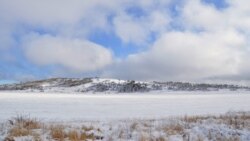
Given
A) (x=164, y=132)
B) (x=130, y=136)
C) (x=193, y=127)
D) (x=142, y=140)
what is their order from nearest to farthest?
(x=142, y=140) → (x=130, y=136) → (x=164, y=132) → (x=193, y=127)

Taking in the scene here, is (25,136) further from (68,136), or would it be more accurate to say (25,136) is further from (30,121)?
(30,121)

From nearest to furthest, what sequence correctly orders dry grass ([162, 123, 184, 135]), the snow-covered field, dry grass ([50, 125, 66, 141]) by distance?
dry grass ([50, 125, 66, 141]) < dry grass ([162, 123, 184, 135]) < the snow-covered field

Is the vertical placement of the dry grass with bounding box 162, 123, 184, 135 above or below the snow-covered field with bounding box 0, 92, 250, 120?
above

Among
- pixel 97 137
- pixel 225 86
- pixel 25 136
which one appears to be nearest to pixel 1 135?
pixel 25 136

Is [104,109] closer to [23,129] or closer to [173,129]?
[173,129]

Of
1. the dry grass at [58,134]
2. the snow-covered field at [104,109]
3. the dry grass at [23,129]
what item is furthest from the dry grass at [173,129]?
the snow-covered field at [104,109]

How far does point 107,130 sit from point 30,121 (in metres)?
2.82

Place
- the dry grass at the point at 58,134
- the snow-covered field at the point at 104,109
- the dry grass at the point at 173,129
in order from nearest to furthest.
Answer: the dry grass at the point at 58,134
the dry grass at the point at 173,129
the snow-covered field at the point at 104,109

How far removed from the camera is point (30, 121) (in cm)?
1212

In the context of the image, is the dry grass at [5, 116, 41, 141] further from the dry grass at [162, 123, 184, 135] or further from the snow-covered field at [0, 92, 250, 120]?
the snow-covered field at [0, 92, 250, 120]

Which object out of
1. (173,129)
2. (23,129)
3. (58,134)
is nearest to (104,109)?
(173,129)

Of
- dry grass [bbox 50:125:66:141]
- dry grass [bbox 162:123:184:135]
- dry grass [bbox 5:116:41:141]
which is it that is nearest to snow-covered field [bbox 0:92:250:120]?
dry grass [bbox 5:116:41:141]

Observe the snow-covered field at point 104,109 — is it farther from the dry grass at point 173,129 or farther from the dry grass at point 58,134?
the dry grass at point 173,129

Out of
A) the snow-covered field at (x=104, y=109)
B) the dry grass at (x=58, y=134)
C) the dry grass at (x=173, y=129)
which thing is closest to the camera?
the dry grass at (x=58, y=134)
